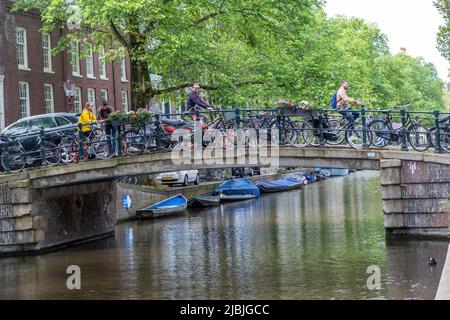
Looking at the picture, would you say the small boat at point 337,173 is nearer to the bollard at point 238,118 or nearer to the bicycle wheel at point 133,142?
the bicycle wheel at point 133,142

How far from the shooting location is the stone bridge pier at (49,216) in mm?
28391

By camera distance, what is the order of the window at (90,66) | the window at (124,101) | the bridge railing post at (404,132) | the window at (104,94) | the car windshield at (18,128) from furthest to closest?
1. the window at (124,101)
2. the window at (104,94)
3. the window at (90,66)
4. the car windshield at (18,128)
5. the bridge railing post at (404,132)

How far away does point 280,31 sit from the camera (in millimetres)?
37719

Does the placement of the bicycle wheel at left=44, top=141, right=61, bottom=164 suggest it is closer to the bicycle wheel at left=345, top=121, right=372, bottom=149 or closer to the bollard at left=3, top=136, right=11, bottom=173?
the bollard at left=3, top=136, right=11, bottom=173

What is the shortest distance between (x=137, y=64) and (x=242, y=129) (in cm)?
1314

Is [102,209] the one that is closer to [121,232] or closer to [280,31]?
[121,232]

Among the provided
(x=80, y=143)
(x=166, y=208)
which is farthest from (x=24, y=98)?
(x=80, y=143)

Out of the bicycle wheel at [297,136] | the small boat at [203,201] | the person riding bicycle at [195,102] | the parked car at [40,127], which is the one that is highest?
the person riding bicycle at [195,102]

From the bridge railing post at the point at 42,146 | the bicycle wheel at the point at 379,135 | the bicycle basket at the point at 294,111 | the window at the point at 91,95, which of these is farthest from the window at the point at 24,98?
the bicycle wheel at the point at 379,135

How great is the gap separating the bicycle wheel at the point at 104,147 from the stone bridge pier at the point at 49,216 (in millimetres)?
2310

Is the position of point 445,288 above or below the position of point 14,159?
below

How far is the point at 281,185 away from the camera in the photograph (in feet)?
197

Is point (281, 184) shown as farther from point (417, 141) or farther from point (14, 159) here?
point (417, 141)

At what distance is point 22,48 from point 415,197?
983 inches
